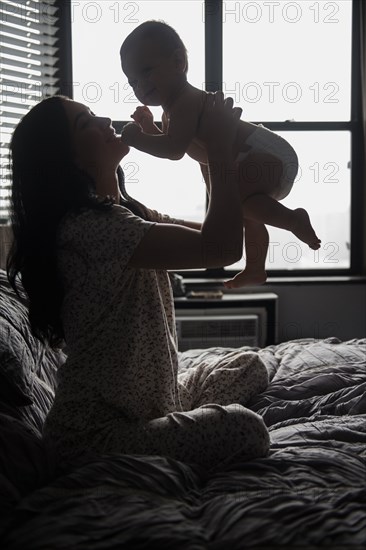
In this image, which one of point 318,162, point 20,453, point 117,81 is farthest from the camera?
point 318,162

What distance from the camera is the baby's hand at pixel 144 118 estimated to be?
5.26ft

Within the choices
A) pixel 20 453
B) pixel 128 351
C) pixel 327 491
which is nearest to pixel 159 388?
pixel 128 351

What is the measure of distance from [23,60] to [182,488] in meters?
2.79

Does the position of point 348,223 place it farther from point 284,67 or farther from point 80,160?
point 80,160

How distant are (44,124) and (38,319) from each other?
0.44 m

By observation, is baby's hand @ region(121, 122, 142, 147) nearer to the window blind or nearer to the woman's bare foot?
the woman's bare foot

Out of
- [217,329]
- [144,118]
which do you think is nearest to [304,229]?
[144,118]

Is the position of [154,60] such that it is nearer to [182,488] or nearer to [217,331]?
[182,488]

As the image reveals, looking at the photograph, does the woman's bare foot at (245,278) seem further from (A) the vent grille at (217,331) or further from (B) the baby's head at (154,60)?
(A) the vent grille at (217,331)

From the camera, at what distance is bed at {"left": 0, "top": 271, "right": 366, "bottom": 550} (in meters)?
0.94

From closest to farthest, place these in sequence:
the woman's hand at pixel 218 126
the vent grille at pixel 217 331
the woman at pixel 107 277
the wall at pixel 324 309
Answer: the woman at pixel 107 277, the woman's hand at pixel 218 126, the vent grille at pixel 217 331, the wall at pixel 324 309

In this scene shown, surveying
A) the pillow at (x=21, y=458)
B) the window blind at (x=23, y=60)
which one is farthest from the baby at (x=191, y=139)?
the window blind at (x=23, y=60)

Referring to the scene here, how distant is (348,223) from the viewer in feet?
13.2

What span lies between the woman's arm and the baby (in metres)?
0.16
